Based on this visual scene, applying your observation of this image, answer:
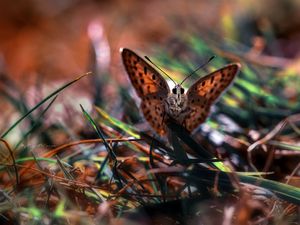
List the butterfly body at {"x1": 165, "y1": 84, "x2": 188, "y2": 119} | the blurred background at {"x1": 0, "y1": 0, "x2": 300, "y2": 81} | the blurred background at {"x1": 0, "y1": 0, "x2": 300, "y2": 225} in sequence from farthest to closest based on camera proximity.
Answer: the blurred background at {"x1": 0, "y1": 0, "x2": 300, "y2": 81}, the butterfly body at {"x1": 165, "y1": 84, "x2": 188, "y2": 119}, the blurred background at {"x1": 0, "y1": 0, "x2": 300, "y2": 225}

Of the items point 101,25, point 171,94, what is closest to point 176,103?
point 171,94

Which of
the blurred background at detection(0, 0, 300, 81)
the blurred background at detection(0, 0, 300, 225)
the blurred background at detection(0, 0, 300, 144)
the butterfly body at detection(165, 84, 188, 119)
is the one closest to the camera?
the blurred background at detection(0, 0, 300, 225)

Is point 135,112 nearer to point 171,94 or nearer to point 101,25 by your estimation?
point 171,94

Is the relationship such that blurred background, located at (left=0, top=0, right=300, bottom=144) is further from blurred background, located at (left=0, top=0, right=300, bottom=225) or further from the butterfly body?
the butterfly body

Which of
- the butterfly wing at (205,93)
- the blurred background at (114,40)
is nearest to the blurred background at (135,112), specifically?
the blurred background at (114,40)

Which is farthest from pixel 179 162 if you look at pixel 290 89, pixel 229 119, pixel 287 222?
pixel 290 89

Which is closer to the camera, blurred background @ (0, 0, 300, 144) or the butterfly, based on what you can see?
the butterfly

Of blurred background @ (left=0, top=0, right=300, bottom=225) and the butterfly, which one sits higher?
the butterfly

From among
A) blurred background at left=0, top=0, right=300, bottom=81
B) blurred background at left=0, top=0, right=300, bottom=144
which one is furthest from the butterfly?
blurred background at left=0, top=0, right=300, bottom=81
